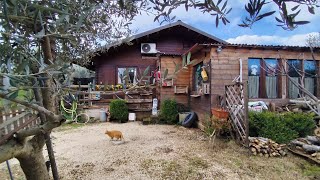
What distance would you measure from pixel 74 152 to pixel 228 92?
13.6 feet

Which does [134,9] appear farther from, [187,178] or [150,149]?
[150,149]

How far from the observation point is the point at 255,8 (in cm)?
86

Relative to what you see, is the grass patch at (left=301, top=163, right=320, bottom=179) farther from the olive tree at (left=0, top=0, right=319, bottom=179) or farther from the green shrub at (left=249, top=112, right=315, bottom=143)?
the olive tree at (left=0, top=0, right=319, bottom=179)

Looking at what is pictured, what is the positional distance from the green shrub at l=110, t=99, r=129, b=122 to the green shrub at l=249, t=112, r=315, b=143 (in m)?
5.21

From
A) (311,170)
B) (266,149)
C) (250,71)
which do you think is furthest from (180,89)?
(311,170)

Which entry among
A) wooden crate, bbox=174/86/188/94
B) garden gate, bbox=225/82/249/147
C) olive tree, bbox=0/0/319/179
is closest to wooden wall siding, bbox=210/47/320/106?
garden gate, bbox=225/82/249/147

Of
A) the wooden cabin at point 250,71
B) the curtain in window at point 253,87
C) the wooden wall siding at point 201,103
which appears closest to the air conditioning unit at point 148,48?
the wooden wall siding at point 201,103

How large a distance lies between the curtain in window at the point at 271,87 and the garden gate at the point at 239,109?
2032mm

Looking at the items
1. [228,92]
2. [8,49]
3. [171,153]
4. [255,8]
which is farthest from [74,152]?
[255,8]

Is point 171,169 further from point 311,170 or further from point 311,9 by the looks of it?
point 311,9

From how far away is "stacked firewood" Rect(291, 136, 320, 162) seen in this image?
4726mm

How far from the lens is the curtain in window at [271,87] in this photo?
293 inches

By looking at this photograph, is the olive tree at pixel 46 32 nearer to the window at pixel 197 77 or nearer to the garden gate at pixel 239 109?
the garden gate at pixel 239 109

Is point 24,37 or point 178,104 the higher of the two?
point 24,37
